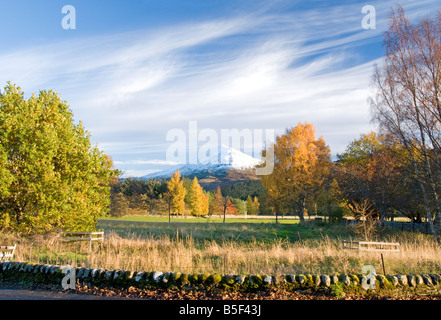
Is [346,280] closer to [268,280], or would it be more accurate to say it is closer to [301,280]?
[301,280]

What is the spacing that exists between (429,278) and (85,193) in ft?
39.7

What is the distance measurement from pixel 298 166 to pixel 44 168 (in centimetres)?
2671

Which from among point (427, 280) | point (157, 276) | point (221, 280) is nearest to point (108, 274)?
point (157, 276)

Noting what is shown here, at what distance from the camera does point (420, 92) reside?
17812 mm

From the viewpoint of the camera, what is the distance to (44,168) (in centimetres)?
1148

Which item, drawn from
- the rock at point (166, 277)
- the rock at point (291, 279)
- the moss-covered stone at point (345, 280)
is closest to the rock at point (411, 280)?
the moss-covered stone at point (345, 280)

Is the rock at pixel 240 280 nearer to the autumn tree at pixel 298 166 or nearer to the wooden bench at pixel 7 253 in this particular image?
the wooden bench at pixel 7 253

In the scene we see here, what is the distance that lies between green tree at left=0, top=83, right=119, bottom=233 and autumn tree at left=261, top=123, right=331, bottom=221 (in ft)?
76.6

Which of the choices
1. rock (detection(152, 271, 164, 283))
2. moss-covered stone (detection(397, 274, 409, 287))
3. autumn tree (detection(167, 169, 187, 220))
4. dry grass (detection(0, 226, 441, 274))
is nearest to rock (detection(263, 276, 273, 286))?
dry grass (detection(0, 226, 441, 274))

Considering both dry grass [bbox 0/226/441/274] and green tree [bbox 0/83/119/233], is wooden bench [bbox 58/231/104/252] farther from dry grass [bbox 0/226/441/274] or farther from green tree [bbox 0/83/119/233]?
dry grass [bbox 0/226/441/274]

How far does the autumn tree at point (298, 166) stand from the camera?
33844 millimetres

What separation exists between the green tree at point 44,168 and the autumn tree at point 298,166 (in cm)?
2334
